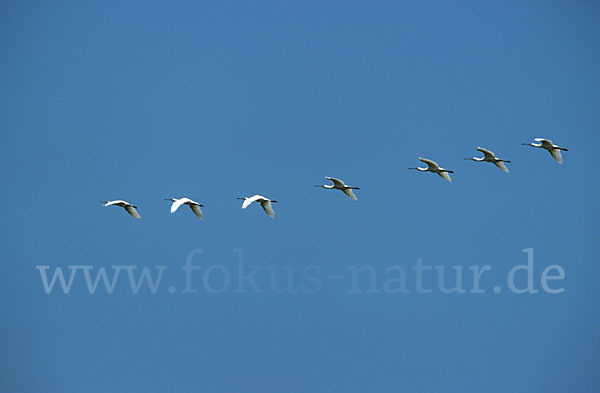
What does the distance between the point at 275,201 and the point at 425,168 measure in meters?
11.7

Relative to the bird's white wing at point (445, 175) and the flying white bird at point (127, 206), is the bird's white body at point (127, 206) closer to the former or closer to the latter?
the flying white bird at point (127, 206)

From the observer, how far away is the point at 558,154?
64875 millimetres

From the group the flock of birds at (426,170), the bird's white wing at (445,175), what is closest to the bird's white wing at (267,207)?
the flock of birds at (426,170)

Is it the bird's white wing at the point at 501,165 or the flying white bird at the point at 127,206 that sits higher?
the bird's white wing at the point at 501,165

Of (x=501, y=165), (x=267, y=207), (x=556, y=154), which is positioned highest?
(x=556, y=154)

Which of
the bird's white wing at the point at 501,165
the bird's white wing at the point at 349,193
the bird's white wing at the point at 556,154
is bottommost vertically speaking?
the bird's white wing at the point at 349,193

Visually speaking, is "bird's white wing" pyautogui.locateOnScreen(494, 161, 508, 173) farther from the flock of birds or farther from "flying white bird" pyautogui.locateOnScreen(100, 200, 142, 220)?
"flying white bird" pyautogui.locateOnScreen(100, 200, 142, 220)

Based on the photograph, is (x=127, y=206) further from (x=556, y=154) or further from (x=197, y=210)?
(x=556, y=154)

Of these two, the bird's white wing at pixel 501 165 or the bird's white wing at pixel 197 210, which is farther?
the bird's white wing at pixel 501 165

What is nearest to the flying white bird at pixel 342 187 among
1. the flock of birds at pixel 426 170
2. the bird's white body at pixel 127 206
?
the flock of birds at pixel 426 170

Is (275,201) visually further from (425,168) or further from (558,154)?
(558,154)

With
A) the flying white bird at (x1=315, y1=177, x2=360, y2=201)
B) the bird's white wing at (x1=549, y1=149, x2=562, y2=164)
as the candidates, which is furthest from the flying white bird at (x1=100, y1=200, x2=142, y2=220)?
the bird's white wing at (x1=549, y1=149, x2=562, y2=164)

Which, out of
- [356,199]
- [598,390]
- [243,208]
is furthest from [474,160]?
[598,390]

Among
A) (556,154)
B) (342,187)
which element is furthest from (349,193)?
(556,154)
